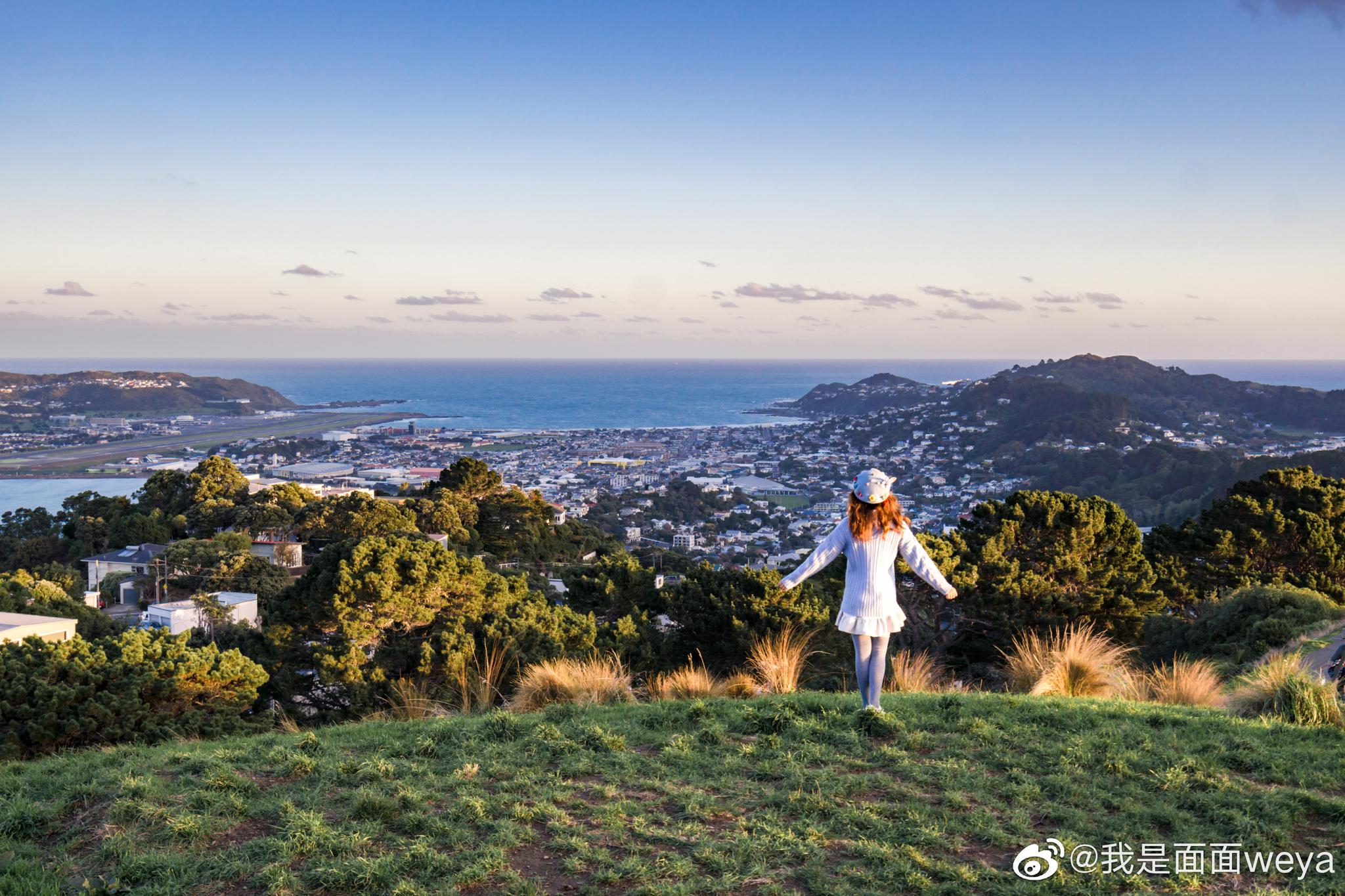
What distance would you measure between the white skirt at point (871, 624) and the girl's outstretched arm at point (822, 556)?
14.9 inches

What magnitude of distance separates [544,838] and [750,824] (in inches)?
40.0

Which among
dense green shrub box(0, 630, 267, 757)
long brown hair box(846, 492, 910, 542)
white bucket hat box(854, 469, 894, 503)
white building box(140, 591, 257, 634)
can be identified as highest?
white bucket hat box(854, 469, 894, 503)

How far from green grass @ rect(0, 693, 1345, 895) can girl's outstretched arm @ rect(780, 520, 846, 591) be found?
91cm

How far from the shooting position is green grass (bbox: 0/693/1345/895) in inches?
142

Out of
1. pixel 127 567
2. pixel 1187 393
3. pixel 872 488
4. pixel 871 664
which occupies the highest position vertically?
pixel 1187 393

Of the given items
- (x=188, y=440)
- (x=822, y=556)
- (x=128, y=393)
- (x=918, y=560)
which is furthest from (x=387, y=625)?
(x=128, y=393)

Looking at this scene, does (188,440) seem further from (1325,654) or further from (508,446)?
(1325,654)

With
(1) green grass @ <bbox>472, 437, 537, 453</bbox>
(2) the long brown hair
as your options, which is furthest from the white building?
(1) green grass @ <bbox>472, 437, 537, 453</bbox>

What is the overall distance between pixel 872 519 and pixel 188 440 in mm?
104574

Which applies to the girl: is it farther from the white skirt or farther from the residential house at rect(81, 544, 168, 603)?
the residential house at rect(81, 544, 168, 603)

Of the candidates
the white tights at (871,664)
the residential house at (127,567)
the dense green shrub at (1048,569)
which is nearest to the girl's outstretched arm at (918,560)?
the white tights at (871,664)

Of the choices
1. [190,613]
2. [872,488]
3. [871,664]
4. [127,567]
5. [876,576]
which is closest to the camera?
[872,488]

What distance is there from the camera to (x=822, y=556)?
5.67 metres

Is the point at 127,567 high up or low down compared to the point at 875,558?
down
